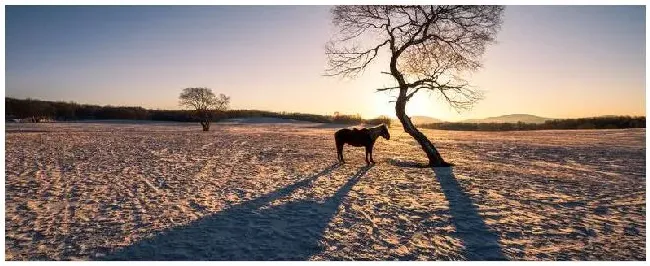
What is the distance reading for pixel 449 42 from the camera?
48.4ft

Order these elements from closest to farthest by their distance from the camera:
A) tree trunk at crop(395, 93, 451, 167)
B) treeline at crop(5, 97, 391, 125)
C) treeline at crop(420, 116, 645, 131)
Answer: tree trunk at crop(395, 93, 451, 167)
treeline at crop(420, 116, 645, 131)
treeline at crop(5, 97, 391, 125)

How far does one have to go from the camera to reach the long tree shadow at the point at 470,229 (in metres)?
5.97

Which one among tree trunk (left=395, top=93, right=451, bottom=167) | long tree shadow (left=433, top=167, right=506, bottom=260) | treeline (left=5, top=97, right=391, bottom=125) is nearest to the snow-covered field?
long tree shadow (left=433, top=167, right=506, bottom=260)

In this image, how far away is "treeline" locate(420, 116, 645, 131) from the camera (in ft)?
143

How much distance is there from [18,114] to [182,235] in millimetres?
76007

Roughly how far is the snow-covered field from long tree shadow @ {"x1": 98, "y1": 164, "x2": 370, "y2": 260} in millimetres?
27

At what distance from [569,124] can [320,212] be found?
49011 mm

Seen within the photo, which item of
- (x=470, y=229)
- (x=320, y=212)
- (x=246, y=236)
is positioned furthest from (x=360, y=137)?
(x=246, y=236)

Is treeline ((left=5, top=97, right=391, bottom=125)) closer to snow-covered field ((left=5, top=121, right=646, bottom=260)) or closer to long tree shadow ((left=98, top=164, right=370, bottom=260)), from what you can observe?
snow-covered field ((left=5, top=121, right=646, bottom=260))

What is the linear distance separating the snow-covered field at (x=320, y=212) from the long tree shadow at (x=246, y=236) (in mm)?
27

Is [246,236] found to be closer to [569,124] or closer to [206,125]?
[206,125]

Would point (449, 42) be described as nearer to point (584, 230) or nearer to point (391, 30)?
point (391, 30)

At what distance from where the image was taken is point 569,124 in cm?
4838

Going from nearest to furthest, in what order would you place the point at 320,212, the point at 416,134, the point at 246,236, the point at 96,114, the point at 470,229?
the point at 246,236
the point at 470,229
the point at 320,212
the point at 416,134
the point at 96,114
